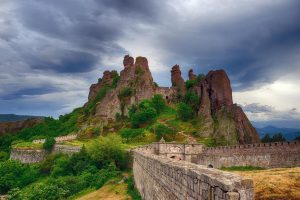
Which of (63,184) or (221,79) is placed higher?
(221,79)

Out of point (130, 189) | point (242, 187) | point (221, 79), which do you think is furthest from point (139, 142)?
point (242, 187)

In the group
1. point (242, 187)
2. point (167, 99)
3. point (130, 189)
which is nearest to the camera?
point (242, 187)

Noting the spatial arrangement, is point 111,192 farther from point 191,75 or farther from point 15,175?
point 191,75

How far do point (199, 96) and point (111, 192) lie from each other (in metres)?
52.1

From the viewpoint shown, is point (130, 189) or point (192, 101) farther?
point (192, 101)

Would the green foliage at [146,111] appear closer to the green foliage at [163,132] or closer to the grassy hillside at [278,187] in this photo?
the green foliage at [163,132]

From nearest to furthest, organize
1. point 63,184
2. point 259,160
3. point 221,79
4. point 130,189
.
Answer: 1. point 130,189
2. point 259,160
3. point 63,184
4. point 221,79

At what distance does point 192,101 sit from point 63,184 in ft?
147

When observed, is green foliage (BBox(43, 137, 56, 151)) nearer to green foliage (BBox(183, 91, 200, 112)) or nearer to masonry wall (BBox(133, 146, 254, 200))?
green foliage (BBox(183, 91, 200, 112))

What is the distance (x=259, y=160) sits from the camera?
3919cm

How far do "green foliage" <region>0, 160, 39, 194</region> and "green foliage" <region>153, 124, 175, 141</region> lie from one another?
77.7 ft

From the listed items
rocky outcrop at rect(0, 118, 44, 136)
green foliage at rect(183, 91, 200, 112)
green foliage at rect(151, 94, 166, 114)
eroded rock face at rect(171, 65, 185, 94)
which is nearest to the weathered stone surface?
eroded rock face at rect(171, 65, 185, 94)

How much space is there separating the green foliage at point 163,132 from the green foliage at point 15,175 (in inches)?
932

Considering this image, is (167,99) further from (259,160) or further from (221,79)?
(259,160)
